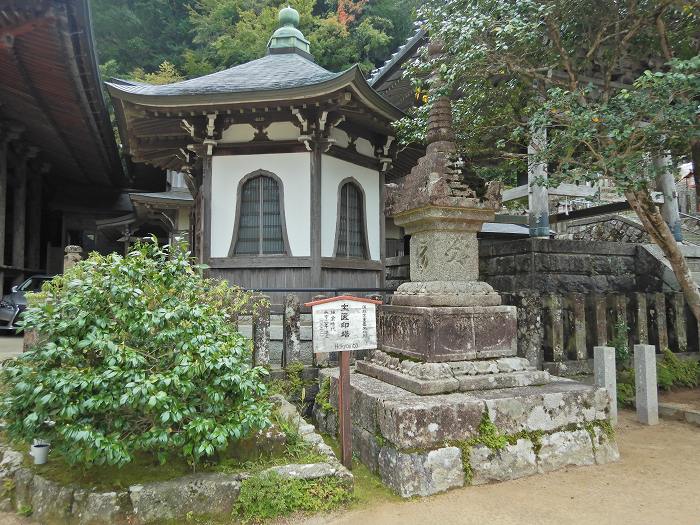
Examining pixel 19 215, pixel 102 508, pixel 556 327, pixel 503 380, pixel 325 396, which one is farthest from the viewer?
pixel 19 215

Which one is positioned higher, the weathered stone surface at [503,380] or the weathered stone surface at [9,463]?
the weathered stone surface at [503,380]

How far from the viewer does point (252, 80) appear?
7.92m

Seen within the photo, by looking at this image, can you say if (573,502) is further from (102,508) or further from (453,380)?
(102,508)

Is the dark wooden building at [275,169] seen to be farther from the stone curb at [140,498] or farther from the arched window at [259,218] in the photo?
the stone curb at [140,498]

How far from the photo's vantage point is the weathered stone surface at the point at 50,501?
2787mm

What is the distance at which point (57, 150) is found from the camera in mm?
12734

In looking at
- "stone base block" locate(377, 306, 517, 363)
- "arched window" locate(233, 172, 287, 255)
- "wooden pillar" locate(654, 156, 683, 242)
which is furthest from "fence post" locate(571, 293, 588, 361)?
"wooden pillar" locate(654, 156, 683, 242)

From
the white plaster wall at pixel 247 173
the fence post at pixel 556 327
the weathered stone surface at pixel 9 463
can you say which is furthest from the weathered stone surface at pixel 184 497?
the white plaster wall at pixel 247 173

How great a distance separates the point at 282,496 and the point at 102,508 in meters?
1.07

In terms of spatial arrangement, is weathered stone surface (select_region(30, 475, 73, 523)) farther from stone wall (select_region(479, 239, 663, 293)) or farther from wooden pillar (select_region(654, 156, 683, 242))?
wooden pillar (select_region(654, 156, 683, 242))

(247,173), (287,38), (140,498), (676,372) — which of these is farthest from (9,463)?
(287,38)

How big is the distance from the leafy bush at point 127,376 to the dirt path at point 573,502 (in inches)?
38.6

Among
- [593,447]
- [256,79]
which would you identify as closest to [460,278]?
[593,447]

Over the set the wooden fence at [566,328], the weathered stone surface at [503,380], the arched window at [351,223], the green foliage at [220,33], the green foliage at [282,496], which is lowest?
the green foliage at [282,496]
